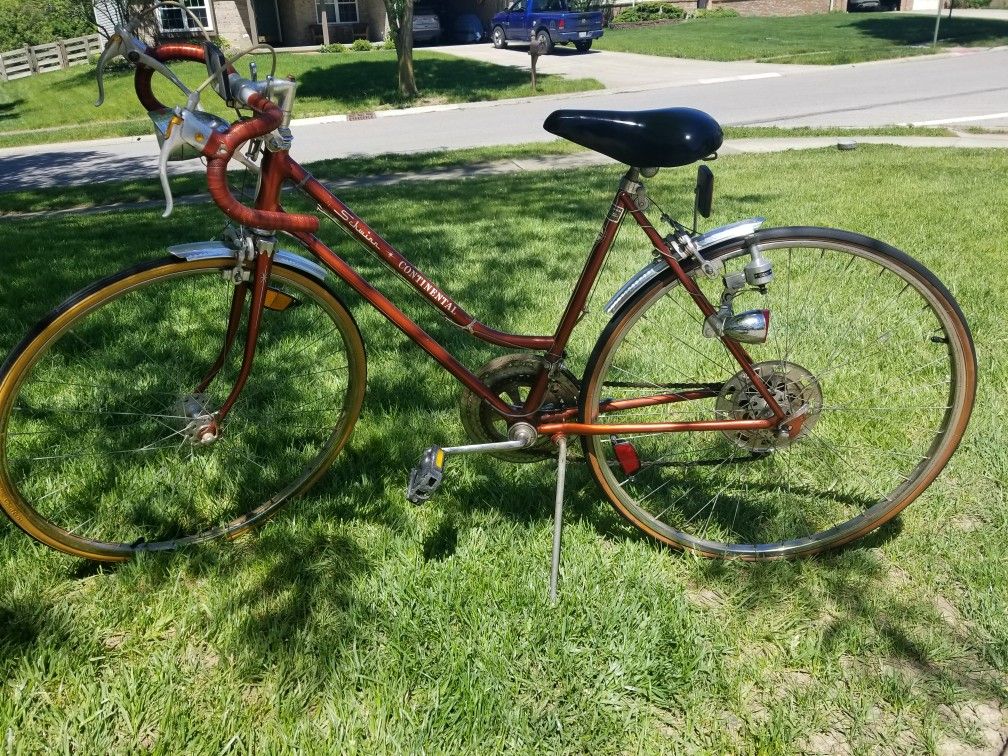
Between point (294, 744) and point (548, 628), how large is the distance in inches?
29.7

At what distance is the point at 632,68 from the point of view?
21.9m

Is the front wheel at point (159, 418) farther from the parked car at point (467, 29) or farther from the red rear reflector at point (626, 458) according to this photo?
the parked car at point (467, 29)

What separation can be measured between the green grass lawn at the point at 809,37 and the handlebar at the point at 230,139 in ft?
72.9

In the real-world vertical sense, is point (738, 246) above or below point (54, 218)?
above

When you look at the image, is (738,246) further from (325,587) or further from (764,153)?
(764,153)

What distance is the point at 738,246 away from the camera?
90.0 inches

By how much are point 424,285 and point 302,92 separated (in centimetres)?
1916

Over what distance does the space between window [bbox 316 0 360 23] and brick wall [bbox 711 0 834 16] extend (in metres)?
17.9

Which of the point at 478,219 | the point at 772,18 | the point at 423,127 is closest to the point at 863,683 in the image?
the point at 478,219

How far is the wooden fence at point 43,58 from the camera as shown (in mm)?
24844

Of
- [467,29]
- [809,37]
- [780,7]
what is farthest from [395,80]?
[780,7]

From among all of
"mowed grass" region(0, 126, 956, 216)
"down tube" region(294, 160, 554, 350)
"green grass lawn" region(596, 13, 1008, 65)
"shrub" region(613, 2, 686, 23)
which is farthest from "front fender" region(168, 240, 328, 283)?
"shrub" region(613, 2, 686, 23)

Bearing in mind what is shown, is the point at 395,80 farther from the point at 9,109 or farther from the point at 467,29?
the point at 467,29

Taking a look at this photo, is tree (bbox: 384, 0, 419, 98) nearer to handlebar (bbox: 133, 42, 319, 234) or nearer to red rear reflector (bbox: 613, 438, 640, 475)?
handlebar (bbox: 133, 42, 319, 234)
